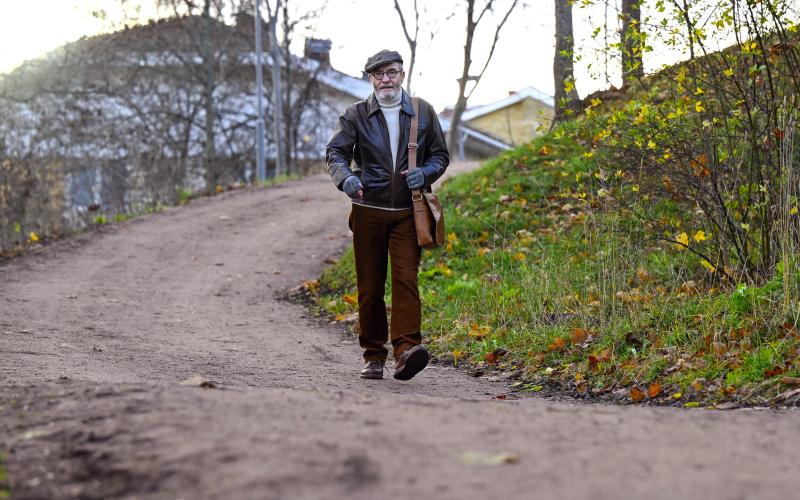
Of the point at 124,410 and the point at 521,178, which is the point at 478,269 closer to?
the point at 521,178

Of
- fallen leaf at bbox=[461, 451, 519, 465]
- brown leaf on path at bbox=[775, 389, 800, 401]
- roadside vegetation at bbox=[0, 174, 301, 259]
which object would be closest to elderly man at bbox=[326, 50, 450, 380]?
brown leaf on path at bbox=[775, 389, 800, 401]

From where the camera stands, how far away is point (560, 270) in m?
10.0

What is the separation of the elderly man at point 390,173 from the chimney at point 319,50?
2968cm

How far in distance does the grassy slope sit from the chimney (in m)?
24.8

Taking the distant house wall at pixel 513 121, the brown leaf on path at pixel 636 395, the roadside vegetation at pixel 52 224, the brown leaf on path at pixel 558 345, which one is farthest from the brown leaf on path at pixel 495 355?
the distant house wall at pixel 513 121

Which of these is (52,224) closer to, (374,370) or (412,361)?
(374,370)

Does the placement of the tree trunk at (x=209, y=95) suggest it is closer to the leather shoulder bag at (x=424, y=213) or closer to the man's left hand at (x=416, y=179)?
the leather shoulder bag at (x=424, y=213)

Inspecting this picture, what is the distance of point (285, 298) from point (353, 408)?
28.9ft

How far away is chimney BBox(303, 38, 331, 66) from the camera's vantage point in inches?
1469

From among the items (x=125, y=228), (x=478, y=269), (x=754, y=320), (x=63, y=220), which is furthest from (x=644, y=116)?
(x=63, y=220)

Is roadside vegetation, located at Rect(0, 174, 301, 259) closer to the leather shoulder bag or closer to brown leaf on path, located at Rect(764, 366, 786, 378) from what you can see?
the leather shoulder bag

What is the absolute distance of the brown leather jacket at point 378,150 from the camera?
748cm

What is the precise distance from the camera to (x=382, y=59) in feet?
24.3

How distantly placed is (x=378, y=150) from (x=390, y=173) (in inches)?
7.0
